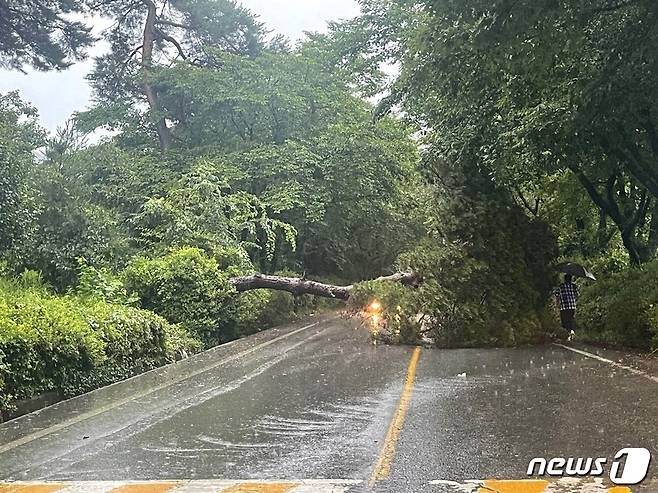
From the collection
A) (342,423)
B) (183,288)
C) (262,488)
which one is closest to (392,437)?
(342,423)

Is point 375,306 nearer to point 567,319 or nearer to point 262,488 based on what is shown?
point 567,319

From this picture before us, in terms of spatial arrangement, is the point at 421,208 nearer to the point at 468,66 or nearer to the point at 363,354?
the point at 363,354

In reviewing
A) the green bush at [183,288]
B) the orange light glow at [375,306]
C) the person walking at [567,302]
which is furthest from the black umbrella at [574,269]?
the green bush at [183,288]

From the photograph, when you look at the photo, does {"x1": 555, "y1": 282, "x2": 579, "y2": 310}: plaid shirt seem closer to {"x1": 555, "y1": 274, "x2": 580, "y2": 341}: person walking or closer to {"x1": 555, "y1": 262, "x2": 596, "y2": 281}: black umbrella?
{"x1": 555, "y1": 274, "x2": 580, "y2": 341}: person walking

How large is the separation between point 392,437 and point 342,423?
1010mm

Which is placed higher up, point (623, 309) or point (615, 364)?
point (623, 309)

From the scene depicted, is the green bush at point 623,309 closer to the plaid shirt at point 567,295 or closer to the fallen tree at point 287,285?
the plaid shirt at point 567,295

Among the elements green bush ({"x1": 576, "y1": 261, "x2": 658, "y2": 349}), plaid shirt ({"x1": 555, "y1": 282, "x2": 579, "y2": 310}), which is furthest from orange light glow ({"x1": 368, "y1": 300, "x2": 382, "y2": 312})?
green bush ({"x1": 576, "y1": 261, "x2": 658, "y2": 349})

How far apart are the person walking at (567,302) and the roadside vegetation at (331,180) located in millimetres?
276

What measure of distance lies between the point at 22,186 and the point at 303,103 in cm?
1553

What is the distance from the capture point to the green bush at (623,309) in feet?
43.1

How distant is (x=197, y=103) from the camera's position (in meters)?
32.7

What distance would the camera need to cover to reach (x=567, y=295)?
55.5ft

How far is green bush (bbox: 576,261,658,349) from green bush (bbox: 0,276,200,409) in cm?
913
